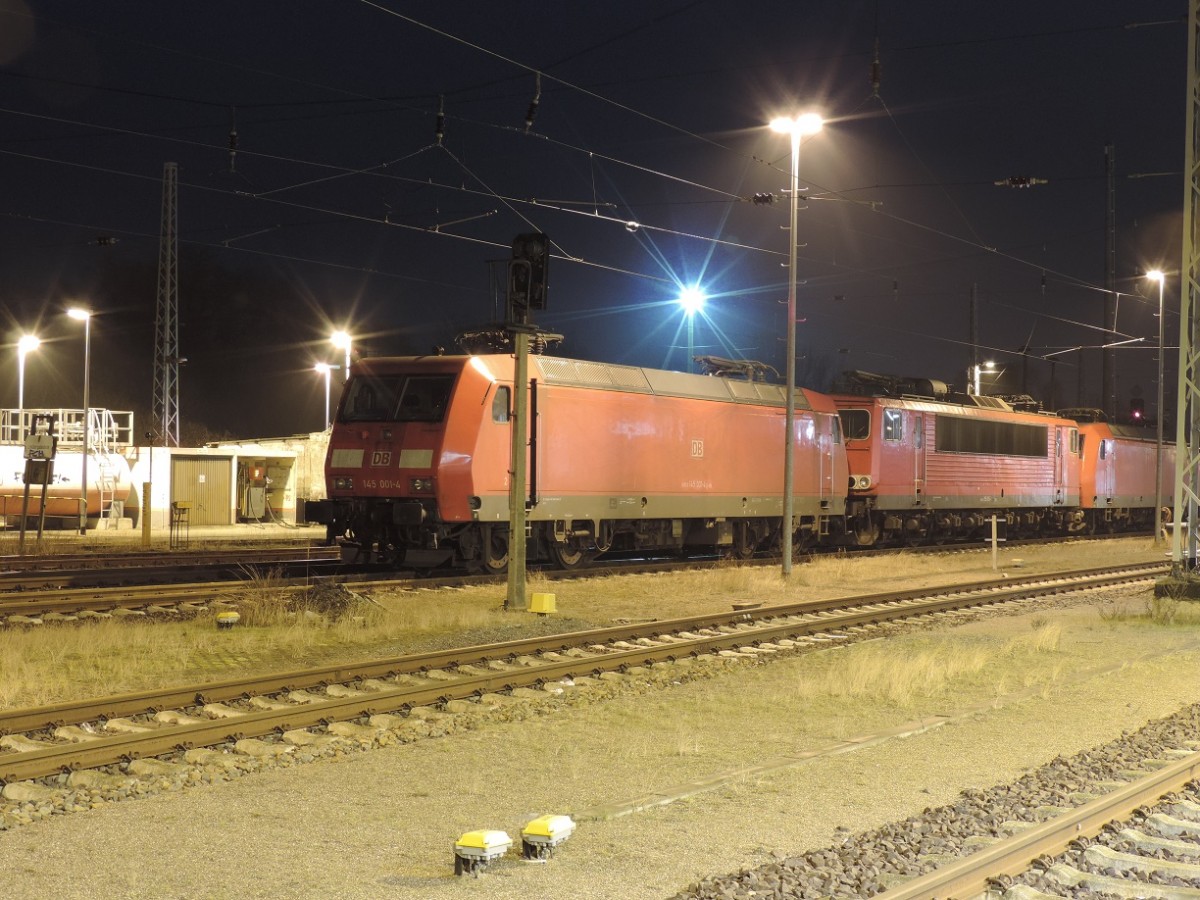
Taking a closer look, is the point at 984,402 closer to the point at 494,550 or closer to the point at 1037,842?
the point at 494,550

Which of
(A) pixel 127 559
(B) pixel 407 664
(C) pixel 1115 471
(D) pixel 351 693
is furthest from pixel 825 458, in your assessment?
(C) pixel 1115 471

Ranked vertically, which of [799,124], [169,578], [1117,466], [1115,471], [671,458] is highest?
[799,124]

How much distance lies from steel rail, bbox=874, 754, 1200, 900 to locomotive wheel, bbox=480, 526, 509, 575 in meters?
14.0

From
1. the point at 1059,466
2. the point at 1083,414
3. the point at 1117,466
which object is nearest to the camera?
the point at 1059,466

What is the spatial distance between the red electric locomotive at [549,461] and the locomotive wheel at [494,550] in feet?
0.11

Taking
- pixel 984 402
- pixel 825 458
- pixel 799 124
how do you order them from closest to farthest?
1. pixel 799 124
2. pixel 825 458
3. pixel 984 402

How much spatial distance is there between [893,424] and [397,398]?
50.1ft

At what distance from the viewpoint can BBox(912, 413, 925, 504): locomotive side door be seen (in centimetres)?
3194

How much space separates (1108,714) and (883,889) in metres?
5.99

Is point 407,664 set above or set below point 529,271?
below

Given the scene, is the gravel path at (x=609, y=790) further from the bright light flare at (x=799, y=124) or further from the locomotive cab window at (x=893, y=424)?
the locomotive cab window at (x=893, y=424)

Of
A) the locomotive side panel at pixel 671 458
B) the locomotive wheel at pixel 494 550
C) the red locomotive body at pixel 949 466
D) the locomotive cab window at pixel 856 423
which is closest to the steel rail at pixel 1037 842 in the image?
the locomotive wheel at pixel 494 550

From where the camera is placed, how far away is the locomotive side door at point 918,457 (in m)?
31.9

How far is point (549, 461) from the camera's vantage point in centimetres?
2133
